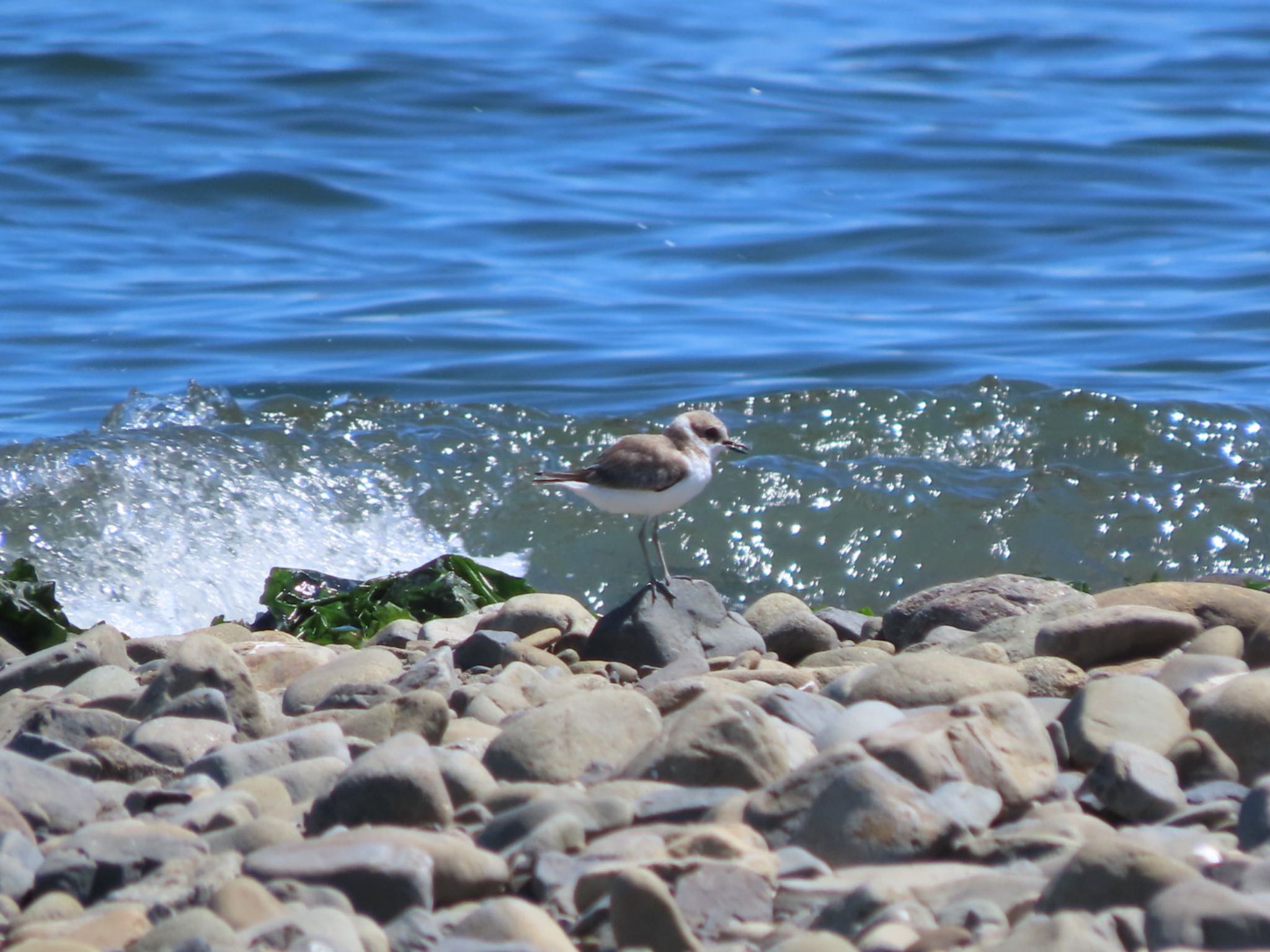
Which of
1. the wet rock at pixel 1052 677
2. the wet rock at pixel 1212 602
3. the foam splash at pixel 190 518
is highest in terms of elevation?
the wet rock at pixel 1052 677

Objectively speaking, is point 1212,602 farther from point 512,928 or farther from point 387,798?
point 512,928

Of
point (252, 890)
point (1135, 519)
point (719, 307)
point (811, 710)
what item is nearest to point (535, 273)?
point (719, 307)

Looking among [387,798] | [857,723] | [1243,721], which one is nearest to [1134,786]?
[1243,721]

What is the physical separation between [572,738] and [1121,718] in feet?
3.99

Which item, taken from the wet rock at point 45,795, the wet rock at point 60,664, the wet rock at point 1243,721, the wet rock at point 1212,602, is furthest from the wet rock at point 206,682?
the wet rock at point 1212,602

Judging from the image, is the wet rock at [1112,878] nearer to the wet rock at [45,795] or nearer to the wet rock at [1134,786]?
the wet rock at [1134,786]

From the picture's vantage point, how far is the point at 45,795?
3.38m

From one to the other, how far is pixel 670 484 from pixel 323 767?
2.46 m

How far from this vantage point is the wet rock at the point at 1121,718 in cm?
368

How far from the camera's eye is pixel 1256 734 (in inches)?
144

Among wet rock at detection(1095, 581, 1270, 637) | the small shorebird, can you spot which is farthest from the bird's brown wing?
wet rock at detection(1095, 581, 1270, 637)

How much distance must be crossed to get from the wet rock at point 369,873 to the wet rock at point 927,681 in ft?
4.76

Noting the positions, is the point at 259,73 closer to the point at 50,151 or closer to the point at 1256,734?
the point at 50,151

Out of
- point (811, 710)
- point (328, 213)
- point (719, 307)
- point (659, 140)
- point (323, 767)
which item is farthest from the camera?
point (659, 140)
